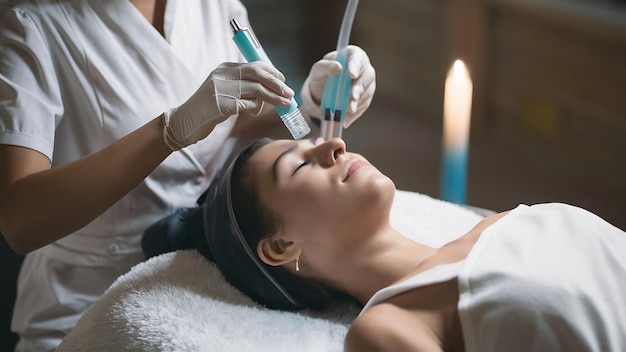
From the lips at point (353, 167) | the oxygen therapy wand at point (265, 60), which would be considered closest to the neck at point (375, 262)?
the lips at point (353, 167)

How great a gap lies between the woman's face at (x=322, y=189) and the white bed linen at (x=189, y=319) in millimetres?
155

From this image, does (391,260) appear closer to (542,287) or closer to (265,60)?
(542,287)

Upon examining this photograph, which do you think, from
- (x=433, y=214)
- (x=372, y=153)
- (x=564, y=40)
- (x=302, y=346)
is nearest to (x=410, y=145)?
(x=372, y=153)

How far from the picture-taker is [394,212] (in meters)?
1.68

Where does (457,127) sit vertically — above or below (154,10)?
below

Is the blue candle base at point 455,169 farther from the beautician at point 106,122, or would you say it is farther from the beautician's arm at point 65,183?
the beautician's arm at point 65,183

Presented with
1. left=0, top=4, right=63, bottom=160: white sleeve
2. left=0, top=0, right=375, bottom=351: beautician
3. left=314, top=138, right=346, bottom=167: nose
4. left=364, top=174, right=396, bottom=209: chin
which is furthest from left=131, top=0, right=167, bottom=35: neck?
left=364, top=174, right=396, bottom=209: chin

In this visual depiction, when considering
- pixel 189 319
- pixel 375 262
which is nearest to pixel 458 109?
pixel 375 262

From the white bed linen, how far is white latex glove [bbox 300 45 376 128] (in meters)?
0.38

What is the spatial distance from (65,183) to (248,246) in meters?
0.32

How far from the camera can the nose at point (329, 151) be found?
4.52 ft

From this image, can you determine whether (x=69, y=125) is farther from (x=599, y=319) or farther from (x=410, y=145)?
(x=410, y=145)

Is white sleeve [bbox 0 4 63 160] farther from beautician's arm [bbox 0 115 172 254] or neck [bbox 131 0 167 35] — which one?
neck [bbox 131 0 167 35]

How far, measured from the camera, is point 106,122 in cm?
147
